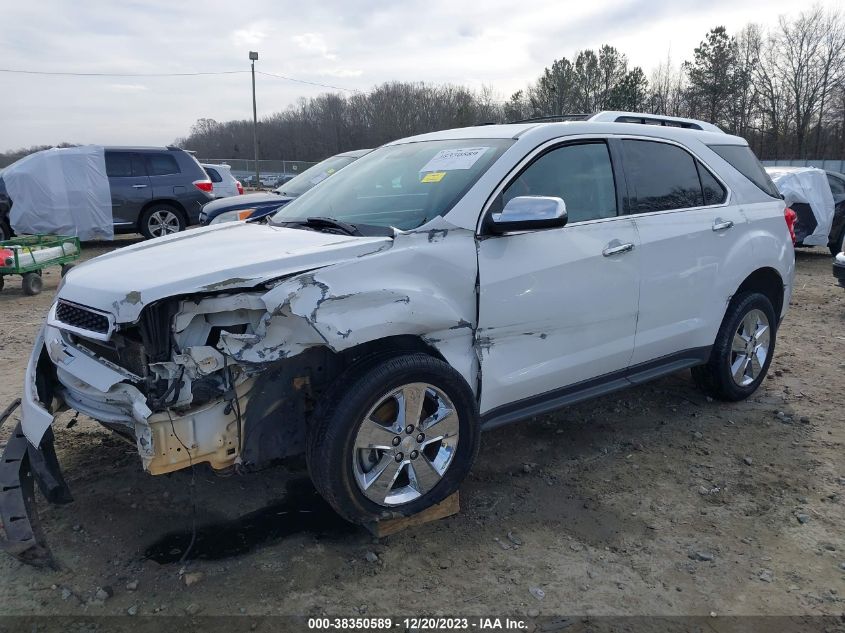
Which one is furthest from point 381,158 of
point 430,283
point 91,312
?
point 91,312

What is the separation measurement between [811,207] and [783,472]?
914cm

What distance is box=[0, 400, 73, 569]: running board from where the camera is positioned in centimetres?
260

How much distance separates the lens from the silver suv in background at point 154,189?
12.5 metres

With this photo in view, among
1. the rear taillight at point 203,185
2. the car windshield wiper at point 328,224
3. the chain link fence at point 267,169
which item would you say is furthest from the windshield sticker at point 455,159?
the chain link fence at point 267,169

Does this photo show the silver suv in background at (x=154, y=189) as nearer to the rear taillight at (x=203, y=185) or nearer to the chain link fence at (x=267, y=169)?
the rear taillight at (x=203, y=185)

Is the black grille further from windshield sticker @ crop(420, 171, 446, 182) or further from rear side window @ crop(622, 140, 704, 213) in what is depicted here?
rear side window @ crop(622, 140, 704, 213)

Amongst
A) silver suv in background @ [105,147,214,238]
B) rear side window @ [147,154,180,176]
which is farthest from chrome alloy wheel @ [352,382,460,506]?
rear side window @ [147,154,180,176]

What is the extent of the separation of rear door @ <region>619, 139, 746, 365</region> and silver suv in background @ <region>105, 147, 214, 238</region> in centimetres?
1055

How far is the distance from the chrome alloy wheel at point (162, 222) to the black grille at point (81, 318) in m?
10.3

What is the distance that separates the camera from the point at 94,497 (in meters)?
3.33

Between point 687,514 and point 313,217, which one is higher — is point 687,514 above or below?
below

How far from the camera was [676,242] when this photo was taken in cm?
391

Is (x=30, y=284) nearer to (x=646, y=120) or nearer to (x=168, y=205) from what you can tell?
(x=168, y=205)

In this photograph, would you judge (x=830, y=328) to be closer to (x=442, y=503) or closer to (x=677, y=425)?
(x=677, y=425)
